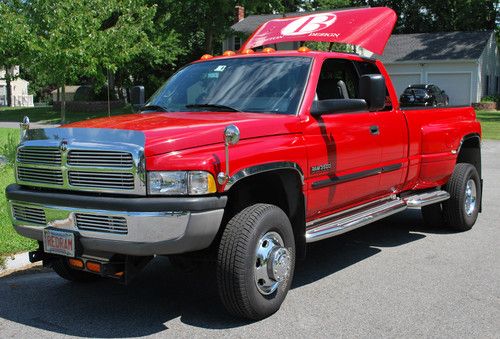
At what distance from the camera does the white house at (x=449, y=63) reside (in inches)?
1565

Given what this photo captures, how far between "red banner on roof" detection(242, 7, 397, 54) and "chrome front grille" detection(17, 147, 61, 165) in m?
3.11

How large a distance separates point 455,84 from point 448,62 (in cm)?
156

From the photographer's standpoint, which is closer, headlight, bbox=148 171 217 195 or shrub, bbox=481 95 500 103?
headlight, bbox=148 171 217 195

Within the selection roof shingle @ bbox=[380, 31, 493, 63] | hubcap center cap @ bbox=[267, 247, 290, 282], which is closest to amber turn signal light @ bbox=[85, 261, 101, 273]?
hubcap center cap @ bbox=[267, 247, 290, 282]

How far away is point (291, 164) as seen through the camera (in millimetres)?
4723

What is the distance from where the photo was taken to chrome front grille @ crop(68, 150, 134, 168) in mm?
4008

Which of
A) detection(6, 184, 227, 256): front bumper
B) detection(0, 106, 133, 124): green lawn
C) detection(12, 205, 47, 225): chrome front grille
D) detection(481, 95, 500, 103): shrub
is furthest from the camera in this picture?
detection(481, 95, 500, 103): shrub

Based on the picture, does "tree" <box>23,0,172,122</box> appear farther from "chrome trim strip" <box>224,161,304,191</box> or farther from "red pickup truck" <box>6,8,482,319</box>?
"chrome trim strip" <box>224,161,304,191</box>

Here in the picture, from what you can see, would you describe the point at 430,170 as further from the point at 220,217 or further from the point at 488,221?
the point at 220,217

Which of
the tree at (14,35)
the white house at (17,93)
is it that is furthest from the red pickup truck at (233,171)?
the white house at (17,93)

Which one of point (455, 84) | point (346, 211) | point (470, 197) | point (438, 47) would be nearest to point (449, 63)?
point (455, 84)

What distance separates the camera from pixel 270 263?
448cm

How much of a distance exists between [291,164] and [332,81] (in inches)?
67.2

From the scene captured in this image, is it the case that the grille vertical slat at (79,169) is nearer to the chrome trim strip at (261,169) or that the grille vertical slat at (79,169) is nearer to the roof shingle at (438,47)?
the chrome trim strip at (261,169)
